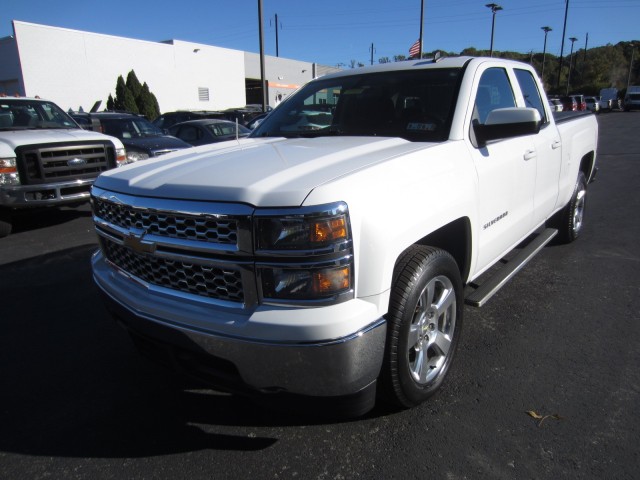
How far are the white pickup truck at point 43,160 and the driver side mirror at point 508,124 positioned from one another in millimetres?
5921

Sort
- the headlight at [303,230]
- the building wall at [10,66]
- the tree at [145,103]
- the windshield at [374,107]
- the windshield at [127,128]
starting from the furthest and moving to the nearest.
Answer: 1. the tree at [145,103]
2. the building wall at [10,66]
3. the windshield at [127,128]
4. the windshield at [374,107]
5. the headlight at [303,230]

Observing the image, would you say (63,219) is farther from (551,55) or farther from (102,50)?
(551,55)

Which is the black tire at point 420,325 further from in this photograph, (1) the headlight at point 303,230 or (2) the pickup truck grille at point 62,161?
(2) the pickup truck grille at point 62,161

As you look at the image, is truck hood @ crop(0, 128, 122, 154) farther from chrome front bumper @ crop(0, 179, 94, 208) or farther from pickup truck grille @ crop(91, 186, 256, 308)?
pickup truck grille @ crop(91, 186, 256, 308)

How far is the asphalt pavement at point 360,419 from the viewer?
2277mm

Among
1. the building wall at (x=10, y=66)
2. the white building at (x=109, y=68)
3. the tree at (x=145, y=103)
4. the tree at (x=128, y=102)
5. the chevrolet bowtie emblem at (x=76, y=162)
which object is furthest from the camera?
the tree at (x=145, y=103)

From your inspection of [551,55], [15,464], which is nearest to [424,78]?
[15,464]

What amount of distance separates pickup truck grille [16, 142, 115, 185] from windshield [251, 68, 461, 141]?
13.6 ft

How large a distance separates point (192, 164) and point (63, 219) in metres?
6.25

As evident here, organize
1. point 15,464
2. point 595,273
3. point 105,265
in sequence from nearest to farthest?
1. point 15,464
2. point 105,265
3. point 595,273

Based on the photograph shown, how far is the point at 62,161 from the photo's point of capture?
22.3 feet

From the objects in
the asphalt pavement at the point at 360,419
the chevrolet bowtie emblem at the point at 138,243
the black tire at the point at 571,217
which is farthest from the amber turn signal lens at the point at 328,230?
the black tire at the point at 571,217

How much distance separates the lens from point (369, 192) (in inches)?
81.6

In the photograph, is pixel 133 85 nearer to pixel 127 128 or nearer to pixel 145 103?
pixel 145 103
